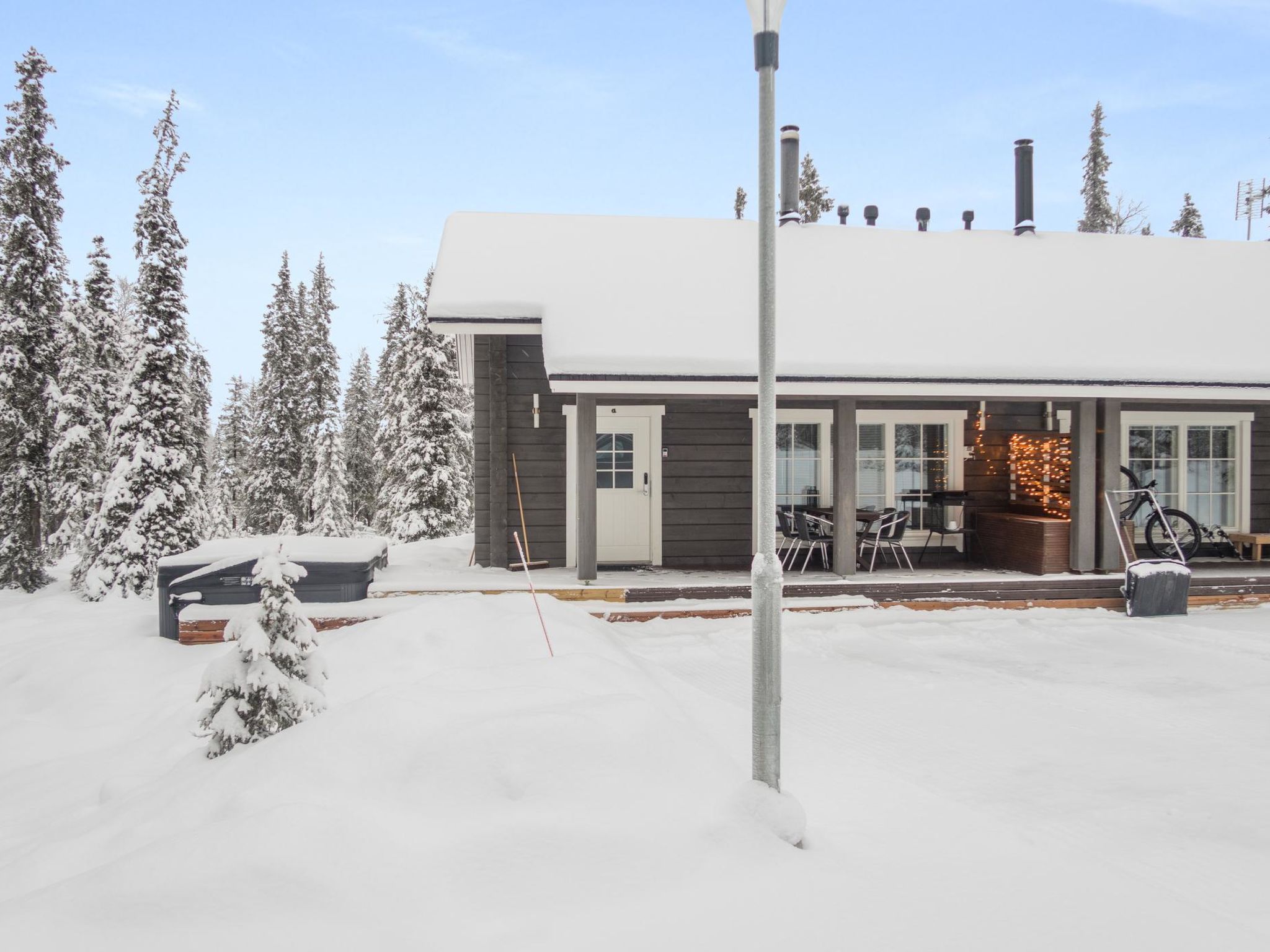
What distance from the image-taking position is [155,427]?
15.4 meters

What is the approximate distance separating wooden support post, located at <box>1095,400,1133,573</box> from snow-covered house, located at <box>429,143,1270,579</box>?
0.03 metres

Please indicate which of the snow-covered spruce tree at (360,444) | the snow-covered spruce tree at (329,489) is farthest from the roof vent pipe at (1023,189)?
the snow-covered spruce tree at (360,444)

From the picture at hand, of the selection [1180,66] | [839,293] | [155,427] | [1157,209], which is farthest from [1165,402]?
[1180,66]

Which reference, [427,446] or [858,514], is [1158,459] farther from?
[427,446]

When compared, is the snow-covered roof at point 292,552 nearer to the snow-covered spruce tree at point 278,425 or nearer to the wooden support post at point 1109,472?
the wooden support post at point 1109,472

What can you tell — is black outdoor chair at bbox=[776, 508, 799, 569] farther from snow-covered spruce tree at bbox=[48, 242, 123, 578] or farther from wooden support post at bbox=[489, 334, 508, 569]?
snow-covered spruce tree at bbox=[48, 242, 123, 578]

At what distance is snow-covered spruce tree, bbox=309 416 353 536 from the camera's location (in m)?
24.8

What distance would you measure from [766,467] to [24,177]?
21.6m

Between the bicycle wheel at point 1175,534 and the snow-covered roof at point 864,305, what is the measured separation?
184 cm

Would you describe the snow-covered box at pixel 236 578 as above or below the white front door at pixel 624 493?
below

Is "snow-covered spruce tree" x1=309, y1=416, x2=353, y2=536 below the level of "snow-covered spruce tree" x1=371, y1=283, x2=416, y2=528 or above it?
below

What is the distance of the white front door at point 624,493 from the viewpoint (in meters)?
10.5

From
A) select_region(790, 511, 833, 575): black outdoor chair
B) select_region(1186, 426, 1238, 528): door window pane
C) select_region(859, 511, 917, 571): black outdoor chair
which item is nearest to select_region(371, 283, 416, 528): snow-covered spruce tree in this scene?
select_region(790, 511, 833, 575): black outdoor chair

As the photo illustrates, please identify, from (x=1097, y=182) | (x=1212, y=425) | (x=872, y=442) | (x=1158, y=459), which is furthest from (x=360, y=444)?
(x=1097, y=182)
